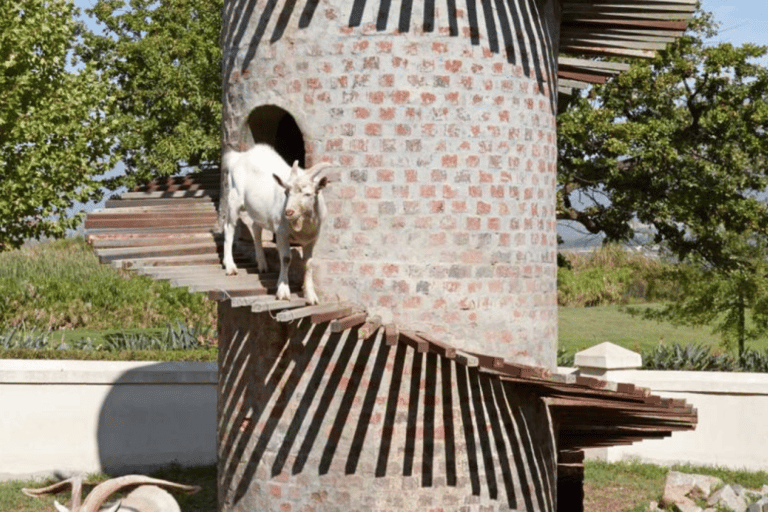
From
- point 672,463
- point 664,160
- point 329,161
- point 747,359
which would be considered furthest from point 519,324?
point 664,160

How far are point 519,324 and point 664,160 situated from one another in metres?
15.5

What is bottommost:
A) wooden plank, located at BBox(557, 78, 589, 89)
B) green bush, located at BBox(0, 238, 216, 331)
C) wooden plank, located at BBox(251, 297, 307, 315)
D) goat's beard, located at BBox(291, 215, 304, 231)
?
green bush, located at BBox(0, 238, 216, 331)

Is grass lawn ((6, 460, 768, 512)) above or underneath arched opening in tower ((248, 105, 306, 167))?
underneath

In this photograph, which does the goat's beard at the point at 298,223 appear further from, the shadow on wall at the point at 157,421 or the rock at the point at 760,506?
the shadow on wall at the point at 157,421

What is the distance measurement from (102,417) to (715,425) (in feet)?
27.3

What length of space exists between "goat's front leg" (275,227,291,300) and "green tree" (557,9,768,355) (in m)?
15.2

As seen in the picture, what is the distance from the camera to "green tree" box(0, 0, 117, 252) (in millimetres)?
25656

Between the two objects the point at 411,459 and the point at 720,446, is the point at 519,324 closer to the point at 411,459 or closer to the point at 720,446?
the point at 411,459

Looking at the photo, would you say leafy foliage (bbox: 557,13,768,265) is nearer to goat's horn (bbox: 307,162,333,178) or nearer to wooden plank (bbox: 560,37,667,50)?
wooden plank (bbox: 560,37,667,50)

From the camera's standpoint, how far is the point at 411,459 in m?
10.9

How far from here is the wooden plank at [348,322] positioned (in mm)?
9750

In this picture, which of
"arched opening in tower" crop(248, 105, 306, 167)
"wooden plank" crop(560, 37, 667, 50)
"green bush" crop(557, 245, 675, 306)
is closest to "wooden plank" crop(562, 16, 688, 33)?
"wooden plank" crop(560, 37, 667, 50)

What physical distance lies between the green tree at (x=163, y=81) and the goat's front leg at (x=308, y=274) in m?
18.5

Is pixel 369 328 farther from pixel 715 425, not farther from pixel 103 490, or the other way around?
pixel 715 425
